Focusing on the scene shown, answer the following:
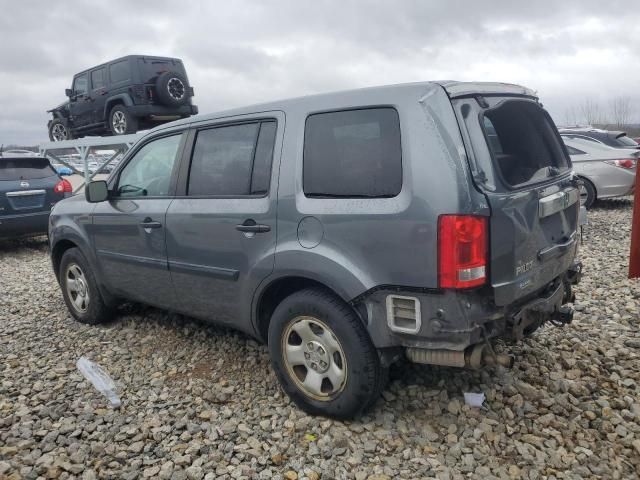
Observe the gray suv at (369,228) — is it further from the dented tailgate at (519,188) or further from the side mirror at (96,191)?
the side mirror at (96,191)

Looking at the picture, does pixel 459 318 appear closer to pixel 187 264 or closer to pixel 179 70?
pixel 187 264

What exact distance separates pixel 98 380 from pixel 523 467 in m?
2.75

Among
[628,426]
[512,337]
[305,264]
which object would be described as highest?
[305,264]

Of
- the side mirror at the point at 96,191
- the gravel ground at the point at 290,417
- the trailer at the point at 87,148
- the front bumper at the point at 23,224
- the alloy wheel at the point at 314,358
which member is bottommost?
the gravel ground at the point at 290,417

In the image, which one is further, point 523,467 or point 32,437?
point 32,437

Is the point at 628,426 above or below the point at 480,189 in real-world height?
below

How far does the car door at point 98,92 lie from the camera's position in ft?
33.2

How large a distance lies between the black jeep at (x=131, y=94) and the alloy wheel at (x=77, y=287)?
211 inches

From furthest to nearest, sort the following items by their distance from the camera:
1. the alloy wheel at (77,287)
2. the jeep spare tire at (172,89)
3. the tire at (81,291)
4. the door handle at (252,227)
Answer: the jeep spare tire at (172,89), the alloy wheel at (77,287), the tire at (81,291), the door handle at (252,227)

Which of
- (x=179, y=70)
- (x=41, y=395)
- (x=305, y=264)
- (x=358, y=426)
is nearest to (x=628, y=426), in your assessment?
(x=358, y=426)

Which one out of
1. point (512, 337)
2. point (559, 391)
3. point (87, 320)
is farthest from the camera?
point (87, 320)

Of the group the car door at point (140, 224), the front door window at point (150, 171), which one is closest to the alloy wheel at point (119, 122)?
the car door at point (140, 224)

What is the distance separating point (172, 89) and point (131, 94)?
2.42 ft

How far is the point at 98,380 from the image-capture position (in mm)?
3590
